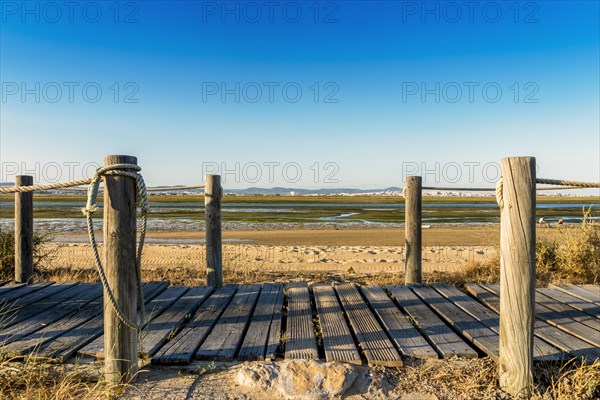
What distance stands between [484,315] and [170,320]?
3.00 meters

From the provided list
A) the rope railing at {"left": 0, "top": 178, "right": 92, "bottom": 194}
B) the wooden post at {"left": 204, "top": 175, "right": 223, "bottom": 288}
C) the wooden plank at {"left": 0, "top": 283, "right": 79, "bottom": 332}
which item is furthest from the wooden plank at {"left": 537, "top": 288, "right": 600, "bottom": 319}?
the wooden plank at {"left": 0, "top": 283, "right": 79, "bottom": 332}

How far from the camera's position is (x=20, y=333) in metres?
3.23

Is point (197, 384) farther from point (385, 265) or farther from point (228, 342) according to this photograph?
point (385, 265)

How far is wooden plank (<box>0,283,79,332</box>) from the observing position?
11.6 feet

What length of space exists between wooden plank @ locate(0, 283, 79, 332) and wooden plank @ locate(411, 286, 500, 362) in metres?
3.81

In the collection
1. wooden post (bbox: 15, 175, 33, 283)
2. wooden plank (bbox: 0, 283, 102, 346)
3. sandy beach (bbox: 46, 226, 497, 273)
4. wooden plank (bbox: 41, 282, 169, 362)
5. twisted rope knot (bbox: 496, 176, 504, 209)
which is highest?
twisted rope knot (bbox: 496, 176, 504, 209)

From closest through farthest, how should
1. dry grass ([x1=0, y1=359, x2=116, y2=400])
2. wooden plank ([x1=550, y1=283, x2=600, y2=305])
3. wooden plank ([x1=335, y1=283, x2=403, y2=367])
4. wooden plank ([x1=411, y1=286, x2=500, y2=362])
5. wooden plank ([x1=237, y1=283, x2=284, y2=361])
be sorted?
dry grass ([x1=0, y1=359, x2=116, y2=400])
wooden plank ([x1=335, y1=283, x2=403, y2=367])
wooden plank ([x1=237, y1=283, x2=284, y2=361])
wooden plank ([x1=411, y1=286, x2=500, y2=362])
wooden plank ([x1=550, y1=283, x2=600, y2=305])

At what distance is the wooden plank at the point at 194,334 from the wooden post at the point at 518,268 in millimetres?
2190

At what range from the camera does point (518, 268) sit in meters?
2.49

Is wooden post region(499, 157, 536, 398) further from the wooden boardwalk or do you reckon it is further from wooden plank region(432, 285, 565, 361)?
wooden plank region(432, 285, 565, 361)

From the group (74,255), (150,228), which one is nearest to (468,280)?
(74,255)

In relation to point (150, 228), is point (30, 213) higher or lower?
higher

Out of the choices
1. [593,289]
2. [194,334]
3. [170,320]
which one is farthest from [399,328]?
[593,289]

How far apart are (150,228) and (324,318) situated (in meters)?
16.5
